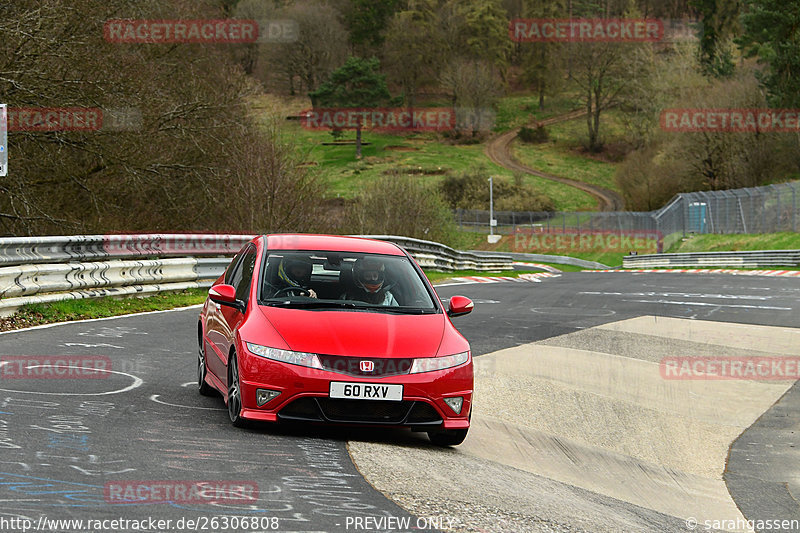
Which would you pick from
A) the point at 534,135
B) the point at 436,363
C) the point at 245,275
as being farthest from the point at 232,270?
the point at 534,135

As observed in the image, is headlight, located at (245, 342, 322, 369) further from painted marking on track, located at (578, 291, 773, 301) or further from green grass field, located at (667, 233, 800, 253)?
green grass field, located at (667, 233, 800, 253)

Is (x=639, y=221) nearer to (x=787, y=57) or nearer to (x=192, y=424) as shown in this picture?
(x=787, y=57)

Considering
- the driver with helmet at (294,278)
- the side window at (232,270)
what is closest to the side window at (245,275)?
the side window at (232,270)

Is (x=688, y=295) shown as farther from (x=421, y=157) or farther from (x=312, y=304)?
(x=421, y=157)

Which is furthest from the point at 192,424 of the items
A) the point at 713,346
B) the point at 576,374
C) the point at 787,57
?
the point at 787,57

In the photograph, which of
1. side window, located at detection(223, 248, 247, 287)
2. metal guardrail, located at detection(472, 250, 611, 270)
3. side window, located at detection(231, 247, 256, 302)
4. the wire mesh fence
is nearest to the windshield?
side window, located at detection(231, 247, 256, 302)

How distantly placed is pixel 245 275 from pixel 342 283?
0.98 m

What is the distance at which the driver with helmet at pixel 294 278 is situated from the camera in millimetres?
7957

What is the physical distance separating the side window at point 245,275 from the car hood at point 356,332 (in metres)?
0.65

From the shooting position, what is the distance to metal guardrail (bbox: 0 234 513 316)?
1364cm

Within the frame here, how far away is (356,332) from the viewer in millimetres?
7188

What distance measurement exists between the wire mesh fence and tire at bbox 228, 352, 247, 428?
41.9m

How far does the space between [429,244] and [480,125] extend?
101 meters

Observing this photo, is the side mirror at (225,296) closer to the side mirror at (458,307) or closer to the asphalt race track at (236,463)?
the asphalt race track at (236,463)
